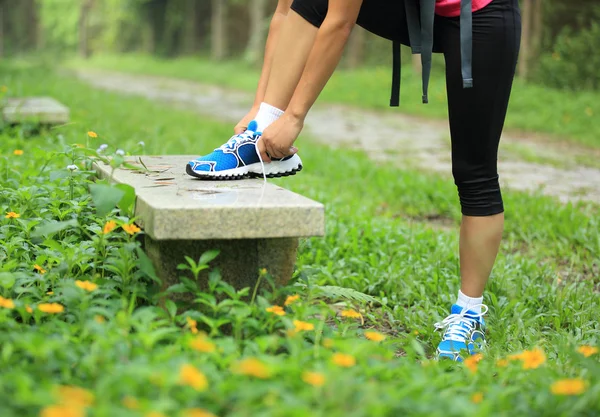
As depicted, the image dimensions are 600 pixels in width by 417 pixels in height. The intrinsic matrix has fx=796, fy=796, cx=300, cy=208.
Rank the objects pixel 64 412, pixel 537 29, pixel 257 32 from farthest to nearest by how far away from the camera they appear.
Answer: pixel 257 32, pixel 537 29, pixel 64 412

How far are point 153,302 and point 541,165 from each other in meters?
5.15

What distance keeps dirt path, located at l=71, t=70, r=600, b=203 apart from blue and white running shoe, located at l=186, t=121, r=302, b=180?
122 inches

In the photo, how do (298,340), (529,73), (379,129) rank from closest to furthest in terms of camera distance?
1. (298,340)
2. (379,129)
3. (529,73)

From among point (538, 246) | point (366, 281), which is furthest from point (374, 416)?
point (538, 246)

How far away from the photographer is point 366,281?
342 centimetres

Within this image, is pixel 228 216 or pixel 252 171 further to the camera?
pixel 252 171

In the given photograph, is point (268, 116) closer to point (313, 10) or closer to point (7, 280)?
point (313, 10)

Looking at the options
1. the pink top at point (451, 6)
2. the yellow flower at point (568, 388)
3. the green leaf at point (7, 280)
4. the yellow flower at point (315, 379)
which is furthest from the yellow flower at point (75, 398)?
the pink top at point (451, 6)

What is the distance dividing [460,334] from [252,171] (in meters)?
0.90

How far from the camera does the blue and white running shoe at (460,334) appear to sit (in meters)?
2.60

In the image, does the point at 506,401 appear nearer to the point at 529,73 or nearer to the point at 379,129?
the point at 379,129

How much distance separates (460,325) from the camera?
2.71 meters

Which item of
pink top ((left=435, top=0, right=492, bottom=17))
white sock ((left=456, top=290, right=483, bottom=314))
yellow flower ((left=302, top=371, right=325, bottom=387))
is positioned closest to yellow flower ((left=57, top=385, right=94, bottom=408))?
yellow flower ((left=302, top=371, right=325, bottom=387))

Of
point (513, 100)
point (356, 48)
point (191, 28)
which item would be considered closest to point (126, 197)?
point (513, 100)
